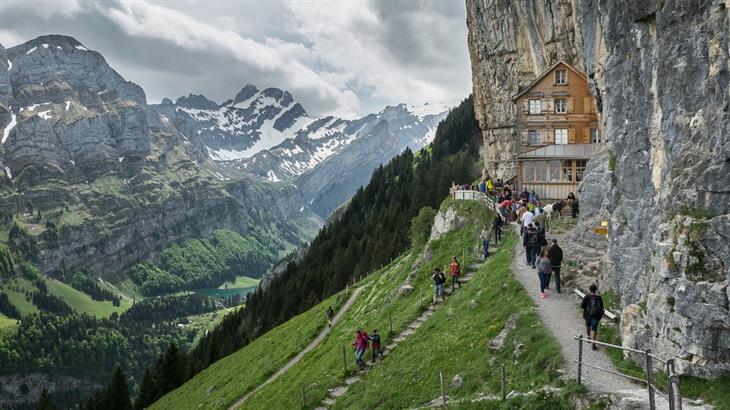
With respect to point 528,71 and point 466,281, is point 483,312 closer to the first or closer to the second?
point 466,281

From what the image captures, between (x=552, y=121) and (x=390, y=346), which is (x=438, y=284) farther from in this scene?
(x=552, y=121)

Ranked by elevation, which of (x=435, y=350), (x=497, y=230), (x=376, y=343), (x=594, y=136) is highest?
(x=594, y=136)

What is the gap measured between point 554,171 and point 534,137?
9.84 m

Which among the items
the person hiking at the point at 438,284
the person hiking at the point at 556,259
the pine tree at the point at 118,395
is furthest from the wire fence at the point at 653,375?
the pine tree at the point at 118,395

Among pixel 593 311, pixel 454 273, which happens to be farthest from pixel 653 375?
pixel 454 273

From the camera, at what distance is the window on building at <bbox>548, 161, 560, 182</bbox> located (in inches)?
2216

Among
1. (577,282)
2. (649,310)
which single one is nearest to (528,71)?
(577,282)

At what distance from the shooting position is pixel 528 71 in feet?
255

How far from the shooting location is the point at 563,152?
56438 mm

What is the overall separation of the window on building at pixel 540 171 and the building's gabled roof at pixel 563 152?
2.74ft

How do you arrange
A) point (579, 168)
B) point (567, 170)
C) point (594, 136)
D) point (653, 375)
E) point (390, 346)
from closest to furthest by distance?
point (653, 375) → point (390, 346) → point (579, 168) → point (567, 170) → point (594, 136)

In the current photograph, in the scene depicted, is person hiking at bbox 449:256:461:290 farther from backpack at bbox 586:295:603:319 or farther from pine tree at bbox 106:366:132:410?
pine tree at bbox 106:366:132:410

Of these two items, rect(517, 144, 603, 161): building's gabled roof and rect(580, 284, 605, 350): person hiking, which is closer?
rect(580, 284, 605, 350): person hiking

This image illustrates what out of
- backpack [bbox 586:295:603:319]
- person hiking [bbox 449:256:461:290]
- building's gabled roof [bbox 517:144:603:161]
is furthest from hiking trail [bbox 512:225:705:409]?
building's gabled roof [bbox 517:144:603:161]
